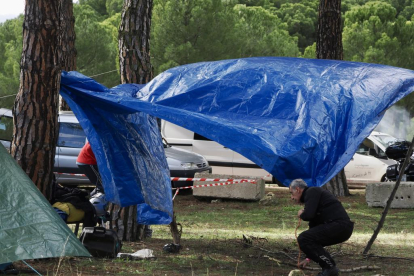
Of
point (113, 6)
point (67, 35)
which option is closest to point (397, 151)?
point (67, 35)

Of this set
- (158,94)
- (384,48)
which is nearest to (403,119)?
(384,48)

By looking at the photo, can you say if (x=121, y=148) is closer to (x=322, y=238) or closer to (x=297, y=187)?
(x=297, y=187)

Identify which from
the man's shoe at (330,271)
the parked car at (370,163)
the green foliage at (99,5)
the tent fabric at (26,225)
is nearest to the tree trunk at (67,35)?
the parked car at (370,163)

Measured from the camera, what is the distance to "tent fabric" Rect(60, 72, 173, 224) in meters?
8.15

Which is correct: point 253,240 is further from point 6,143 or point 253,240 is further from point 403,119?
point 403,119

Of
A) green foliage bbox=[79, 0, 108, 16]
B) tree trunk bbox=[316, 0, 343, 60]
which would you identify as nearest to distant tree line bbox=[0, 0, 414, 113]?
tree trunk bbox=[316, 0, 343, 60]

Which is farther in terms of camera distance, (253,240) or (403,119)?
(403,119)

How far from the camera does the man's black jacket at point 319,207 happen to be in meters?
6.94

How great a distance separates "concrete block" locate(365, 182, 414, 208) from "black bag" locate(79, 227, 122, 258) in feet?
24.8

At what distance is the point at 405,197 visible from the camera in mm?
14133

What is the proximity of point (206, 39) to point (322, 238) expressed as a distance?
20.4 meters

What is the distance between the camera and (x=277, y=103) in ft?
23.7

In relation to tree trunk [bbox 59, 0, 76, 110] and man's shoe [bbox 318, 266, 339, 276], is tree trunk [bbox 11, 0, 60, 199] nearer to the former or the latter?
man's shoe [bbox 318, 266, 339, 276]

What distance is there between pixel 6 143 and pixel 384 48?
21.0m
